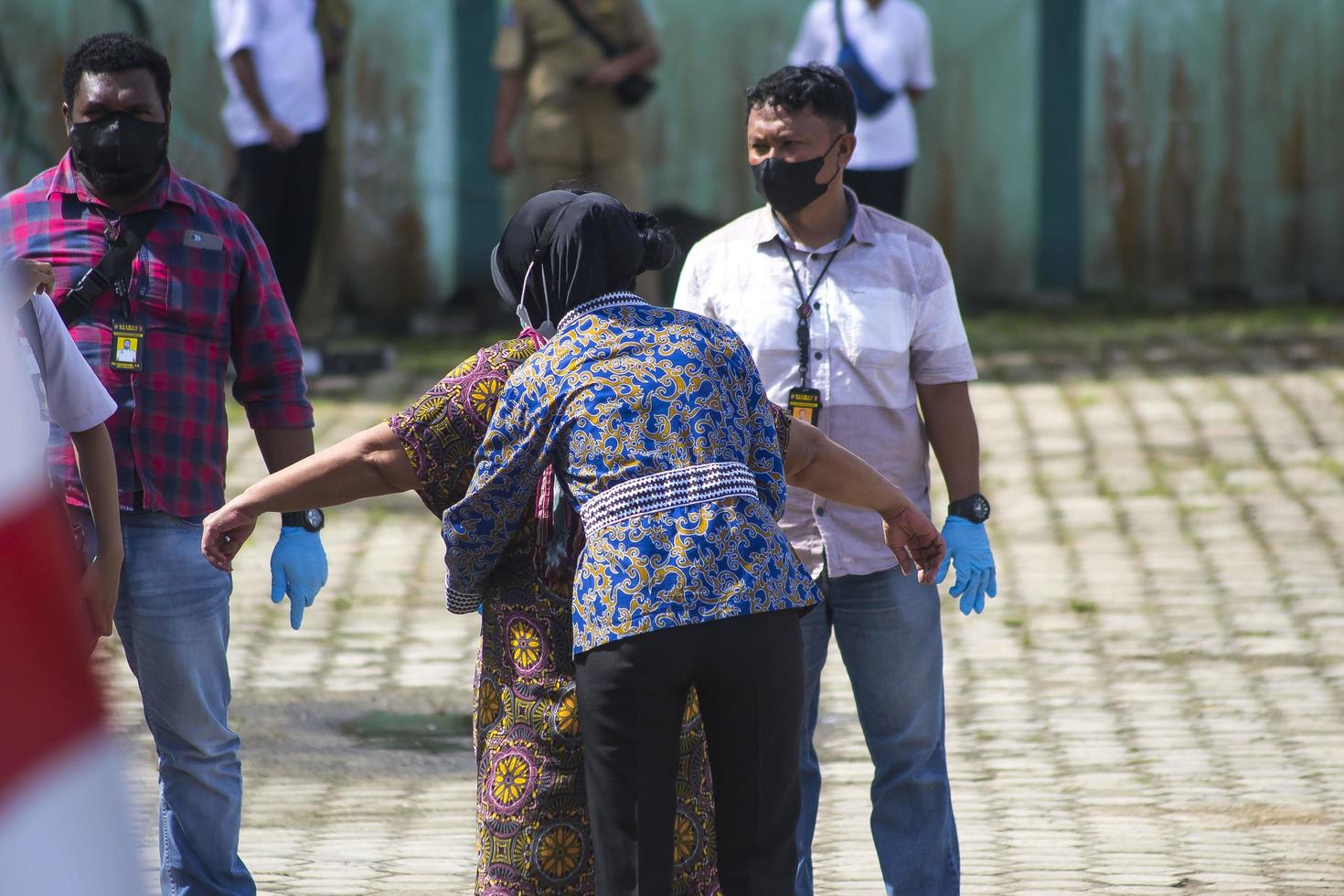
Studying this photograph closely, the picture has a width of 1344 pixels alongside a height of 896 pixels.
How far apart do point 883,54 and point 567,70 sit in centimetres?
176

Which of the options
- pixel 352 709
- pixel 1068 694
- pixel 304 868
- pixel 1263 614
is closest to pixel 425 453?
pixel 304 868

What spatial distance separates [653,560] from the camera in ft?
10.5

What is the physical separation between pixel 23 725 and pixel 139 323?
2.85 m

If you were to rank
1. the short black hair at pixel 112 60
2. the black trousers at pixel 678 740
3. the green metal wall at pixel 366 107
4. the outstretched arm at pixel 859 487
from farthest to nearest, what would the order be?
the green metal wall at pixel 366 107
the short black hair at pixel 112 60
the outstretched arm at pixel 859 487
the black trousers at pixel 678 740

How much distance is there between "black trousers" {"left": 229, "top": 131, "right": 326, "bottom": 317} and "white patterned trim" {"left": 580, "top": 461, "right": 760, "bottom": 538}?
7123mm

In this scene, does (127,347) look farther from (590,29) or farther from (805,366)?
(590,29)

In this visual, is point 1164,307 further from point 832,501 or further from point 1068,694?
point 832,501

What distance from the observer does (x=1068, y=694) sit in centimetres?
645

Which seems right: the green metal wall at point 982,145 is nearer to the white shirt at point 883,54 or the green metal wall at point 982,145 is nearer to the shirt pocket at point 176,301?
the white shirt at point 883,54

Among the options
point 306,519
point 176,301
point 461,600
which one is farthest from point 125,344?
point 461,600

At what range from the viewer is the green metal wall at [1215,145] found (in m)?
12.2

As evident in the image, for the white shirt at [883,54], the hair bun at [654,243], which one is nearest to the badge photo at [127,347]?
the hair bun at [654,243]

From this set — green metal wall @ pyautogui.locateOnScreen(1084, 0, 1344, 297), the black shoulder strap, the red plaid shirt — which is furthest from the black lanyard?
green metal wall @ pyautogui.locateOnScreen(1084, 0, 1344, 297)

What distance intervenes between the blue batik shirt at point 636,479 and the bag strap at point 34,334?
101 cm
